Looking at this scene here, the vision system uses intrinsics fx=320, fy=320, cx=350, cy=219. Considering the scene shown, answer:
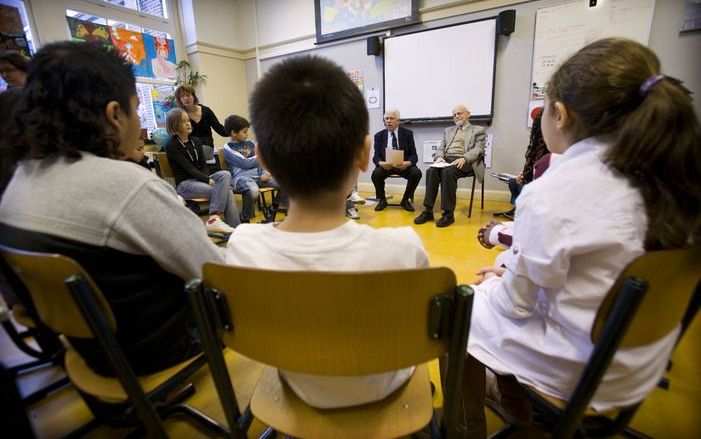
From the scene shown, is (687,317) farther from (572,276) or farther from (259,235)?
(259,235)

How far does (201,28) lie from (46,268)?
583 cm

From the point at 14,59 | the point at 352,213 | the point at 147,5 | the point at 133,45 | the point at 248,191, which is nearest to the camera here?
the point at 14,59

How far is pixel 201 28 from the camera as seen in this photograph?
5133 millimetres

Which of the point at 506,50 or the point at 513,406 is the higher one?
the point at 506,50

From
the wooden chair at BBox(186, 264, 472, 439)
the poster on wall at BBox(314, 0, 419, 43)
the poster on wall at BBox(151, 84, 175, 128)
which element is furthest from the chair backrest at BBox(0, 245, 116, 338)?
the poster on wall at BBox(151, 84, 175, 128)

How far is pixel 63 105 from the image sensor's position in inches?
28.8

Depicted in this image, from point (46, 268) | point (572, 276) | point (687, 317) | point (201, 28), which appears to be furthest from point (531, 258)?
point (201, 28)

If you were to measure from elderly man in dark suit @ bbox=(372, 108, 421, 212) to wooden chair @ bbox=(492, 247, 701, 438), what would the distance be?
10.7 feet

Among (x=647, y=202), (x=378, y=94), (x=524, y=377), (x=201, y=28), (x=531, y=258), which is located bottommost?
(x=524, y=377)

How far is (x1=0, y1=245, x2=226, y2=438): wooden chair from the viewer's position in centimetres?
56

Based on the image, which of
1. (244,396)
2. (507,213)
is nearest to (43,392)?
(244,396)

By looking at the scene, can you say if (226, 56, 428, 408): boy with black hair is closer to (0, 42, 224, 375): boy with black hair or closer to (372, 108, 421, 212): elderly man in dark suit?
(0, 42, 224, 375): boy with black hair

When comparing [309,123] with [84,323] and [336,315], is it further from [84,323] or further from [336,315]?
[84,323]

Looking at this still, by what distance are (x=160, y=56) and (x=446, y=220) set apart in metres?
5.02
